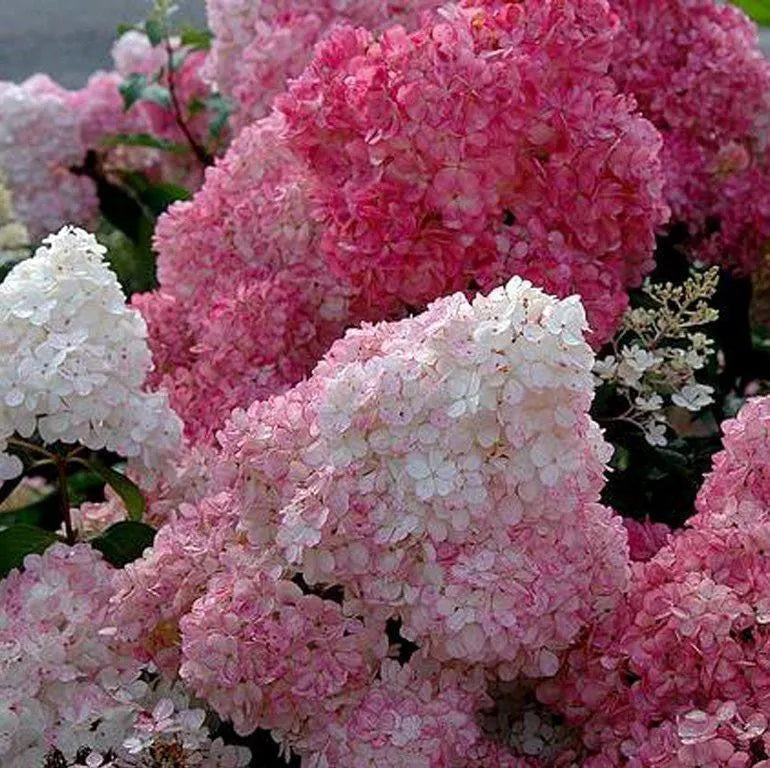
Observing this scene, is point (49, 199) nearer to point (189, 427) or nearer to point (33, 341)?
point (189, 427)

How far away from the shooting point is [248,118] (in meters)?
1.66

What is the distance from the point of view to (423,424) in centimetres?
98

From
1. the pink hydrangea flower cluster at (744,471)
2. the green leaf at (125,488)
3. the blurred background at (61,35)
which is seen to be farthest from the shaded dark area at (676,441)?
the blurred background at (61,35)

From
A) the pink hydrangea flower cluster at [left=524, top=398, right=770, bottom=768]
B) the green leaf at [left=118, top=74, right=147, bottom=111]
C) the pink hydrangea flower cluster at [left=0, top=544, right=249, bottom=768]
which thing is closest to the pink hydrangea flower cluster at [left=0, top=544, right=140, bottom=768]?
the pink hydrangea flower cluster at [left=0, top=544, right=249, bottom=768]

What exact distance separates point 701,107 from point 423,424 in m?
0.64

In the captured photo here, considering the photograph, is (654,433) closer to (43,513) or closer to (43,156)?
(43,513)

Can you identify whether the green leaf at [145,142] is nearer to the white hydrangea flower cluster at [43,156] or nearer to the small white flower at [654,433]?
the white hydrangea flower cluster at [43,156]

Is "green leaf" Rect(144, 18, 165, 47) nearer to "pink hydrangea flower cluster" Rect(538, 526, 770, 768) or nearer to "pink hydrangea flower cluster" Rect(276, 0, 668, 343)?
"pink hydrangea flower cluster" Rect(276, 0, 668, 343)

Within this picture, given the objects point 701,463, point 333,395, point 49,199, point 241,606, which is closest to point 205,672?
point 241,606

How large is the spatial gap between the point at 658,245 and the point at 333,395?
0.61 meters

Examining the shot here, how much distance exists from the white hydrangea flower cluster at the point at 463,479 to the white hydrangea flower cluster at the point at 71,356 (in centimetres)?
18

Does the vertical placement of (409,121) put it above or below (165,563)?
above

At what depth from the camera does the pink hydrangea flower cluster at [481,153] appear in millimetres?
1188

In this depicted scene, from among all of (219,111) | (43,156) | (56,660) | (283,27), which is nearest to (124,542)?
(56,660)
